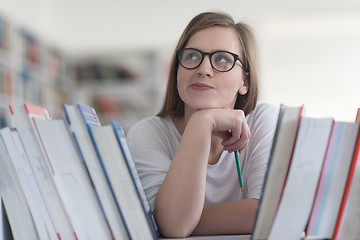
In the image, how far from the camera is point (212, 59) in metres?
0.96

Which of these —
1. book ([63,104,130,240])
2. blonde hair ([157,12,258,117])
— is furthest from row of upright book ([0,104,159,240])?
blonde hair ([157,12,258,117])

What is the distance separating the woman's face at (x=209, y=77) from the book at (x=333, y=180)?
44 centimetres

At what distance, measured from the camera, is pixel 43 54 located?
430cm

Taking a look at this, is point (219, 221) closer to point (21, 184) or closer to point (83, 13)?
point (21, 184)

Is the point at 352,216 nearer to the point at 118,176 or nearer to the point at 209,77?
the point at 118,176

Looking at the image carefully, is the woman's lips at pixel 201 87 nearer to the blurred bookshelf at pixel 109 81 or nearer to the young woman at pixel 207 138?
the young woman at pixel 207 138

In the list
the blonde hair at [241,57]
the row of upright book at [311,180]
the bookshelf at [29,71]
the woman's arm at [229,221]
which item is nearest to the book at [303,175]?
the row of upright book at [311,180]

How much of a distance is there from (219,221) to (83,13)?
4691 mm

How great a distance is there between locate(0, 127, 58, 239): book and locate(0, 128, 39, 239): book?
1cm

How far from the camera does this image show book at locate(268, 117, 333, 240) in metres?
0.55

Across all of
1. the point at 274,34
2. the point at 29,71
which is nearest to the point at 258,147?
the point at 29,71

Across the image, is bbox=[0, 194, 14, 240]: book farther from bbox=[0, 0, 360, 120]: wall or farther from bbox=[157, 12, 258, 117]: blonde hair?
bbox=[0, 0, 360, 120]: wall

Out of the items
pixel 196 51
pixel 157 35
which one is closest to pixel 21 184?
pixel 196 51

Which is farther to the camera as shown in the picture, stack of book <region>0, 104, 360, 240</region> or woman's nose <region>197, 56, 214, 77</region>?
woman's nose <region>197, 56, 214, 77</region>
